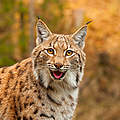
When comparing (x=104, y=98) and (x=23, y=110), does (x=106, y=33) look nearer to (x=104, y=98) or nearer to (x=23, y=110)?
(x=104, y=98)

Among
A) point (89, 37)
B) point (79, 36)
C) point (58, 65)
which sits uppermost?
point (89, 37)

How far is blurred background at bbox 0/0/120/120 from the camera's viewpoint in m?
12.0

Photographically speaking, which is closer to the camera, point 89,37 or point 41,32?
point 41,32

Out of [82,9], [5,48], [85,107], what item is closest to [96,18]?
[82,9]

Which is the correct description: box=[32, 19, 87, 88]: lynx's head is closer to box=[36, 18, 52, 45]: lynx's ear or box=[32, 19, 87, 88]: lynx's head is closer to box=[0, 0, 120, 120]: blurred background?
box=[36, 18, 52, 45]: lynx's ear

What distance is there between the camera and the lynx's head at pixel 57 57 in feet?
14.0

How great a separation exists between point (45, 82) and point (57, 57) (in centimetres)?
46

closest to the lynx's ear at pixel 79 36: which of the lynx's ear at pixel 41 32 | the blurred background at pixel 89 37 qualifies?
the lynx's ear at pixel 41 32

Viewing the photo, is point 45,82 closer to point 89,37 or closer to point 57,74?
point 57,74

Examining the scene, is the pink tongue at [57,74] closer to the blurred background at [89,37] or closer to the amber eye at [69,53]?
the amber eye at [69,53]

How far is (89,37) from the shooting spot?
15.0 meters

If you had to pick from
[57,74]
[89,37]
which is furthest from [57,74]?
[89,37]

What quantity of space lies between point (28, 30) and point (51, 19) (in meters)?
1.12

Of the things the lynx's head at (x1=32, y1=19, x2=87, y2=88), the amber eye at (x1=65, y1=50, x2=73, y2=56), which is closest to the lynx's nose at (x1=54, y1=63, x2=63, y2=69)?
the lynx's head at (x1=32, y1=19, x2=87, y2=88)
